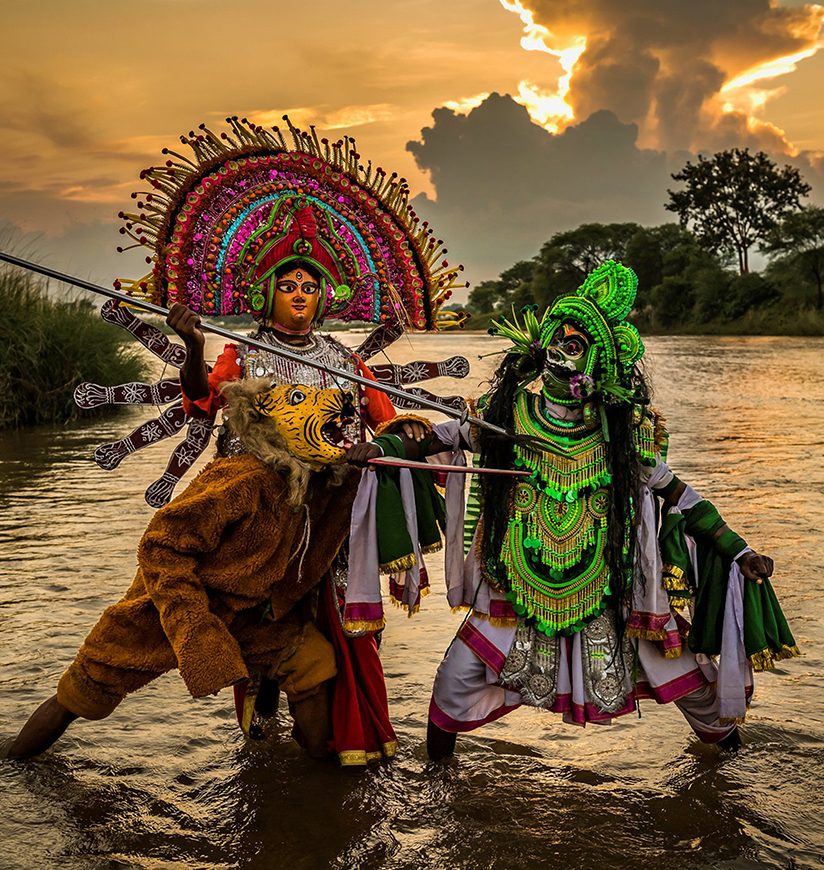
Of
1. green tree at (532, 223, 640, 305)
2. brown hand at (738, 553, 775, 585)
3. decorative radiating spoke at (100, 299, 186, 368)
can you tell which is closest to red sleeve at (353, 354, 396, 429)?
decorative radiating spoke at (100, 299, 186, 368)

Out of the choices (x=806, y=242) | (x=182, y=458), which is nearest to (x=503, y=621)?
(x=182, y=458)

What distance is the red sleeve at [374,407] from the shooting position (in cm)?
432

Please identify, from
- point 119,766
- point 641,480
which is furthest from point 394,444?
point 119,766

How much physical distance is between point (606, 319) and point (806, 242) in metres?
40.0

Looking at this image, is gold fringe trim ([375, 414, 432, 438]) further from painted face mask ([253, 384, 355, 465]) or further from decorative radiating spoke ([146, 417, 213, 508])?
decorative radiating spoke ([146, 417, 213, 508])

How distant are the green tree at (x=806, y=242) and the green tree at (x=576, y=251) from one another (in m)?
20.3

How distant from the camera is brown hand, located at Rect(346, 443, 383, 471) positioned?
3.60 metres

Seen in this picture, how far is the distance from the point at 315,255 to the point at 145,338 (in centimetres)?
78

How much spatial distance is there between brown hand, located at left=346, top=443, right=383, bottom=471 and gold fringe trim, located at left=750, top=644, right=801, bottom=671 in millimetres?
1539

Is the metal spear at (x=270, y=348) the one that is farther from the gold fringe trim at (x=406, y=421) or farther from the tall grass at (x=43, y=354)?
the tall grass at (x=43, y=354)

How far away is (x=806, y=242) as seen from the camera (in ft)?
131

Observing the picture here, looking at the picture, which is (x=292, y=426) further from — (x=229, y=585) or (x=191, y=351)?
(x=229, y=585)

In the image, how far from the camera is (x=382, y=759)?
159 inches

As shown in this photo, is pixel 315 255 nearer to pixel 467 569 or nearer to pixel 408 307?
pixel 408 307
